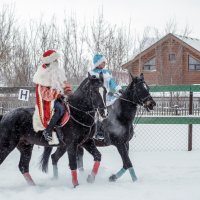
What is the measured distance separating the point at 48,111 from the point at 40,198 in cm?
124

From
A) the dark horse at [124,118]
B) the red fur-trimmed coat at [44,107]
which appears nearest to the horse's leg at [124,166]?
the dark horse at [124,118]

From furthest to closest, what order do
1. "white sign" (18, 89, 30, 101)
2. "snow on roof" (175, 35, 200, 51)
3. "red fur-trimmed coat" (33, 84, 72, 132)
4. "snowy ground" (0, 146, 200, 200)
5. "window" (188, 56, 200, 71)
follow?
"window" (188, 56, 200, 71) → "snow on roof" (175, 35, 200, 51) → "white sign" (18, 89, 30, 101) → "red fur-trimmed coat" (33, 84, 72, 132) → "snowy ground" (0, 146, 200, 200)

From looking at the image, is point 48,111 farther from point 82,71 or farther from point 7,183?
point 82,71

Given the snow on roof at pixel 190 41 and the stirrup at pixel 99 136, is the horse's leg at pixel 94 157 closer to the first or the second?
the stirrup at pixel 99 136

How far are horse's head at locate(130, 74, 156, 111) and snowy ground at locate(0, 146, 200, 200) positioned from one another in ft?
3.99

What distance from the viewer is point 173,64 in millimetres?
26875

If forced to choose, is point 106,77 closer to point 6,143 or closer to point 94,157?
point 94,157

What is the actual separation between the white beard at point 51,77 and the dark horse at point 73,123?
29 cm

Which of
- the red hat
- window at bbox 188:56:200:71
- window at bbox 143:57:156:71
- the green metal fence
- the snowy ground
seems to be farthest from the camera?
window at bbox 143:57:156:71

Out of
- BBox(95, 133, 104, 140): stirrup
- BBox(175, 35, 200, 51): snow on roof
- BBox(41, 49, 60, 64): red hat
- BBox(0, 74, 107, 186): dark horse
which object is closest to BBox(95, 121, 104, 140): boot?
BBox(95, 133, 104, 140): stirrup

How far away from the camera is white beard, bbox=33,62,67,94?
19.0 ft

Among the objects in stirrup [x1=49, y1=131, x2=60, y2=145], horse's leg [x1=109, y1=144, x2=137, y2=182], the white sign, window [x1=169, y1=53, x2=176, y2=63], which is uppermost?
window [x1=169, y1=53, x2=176, y2=63]

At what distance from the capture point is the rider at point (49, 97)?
5.75 m

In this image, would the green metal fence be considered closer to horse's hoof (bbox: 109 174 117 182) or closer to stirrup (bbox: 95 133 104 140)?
stirrup (bbox: 95 133 104 140)
